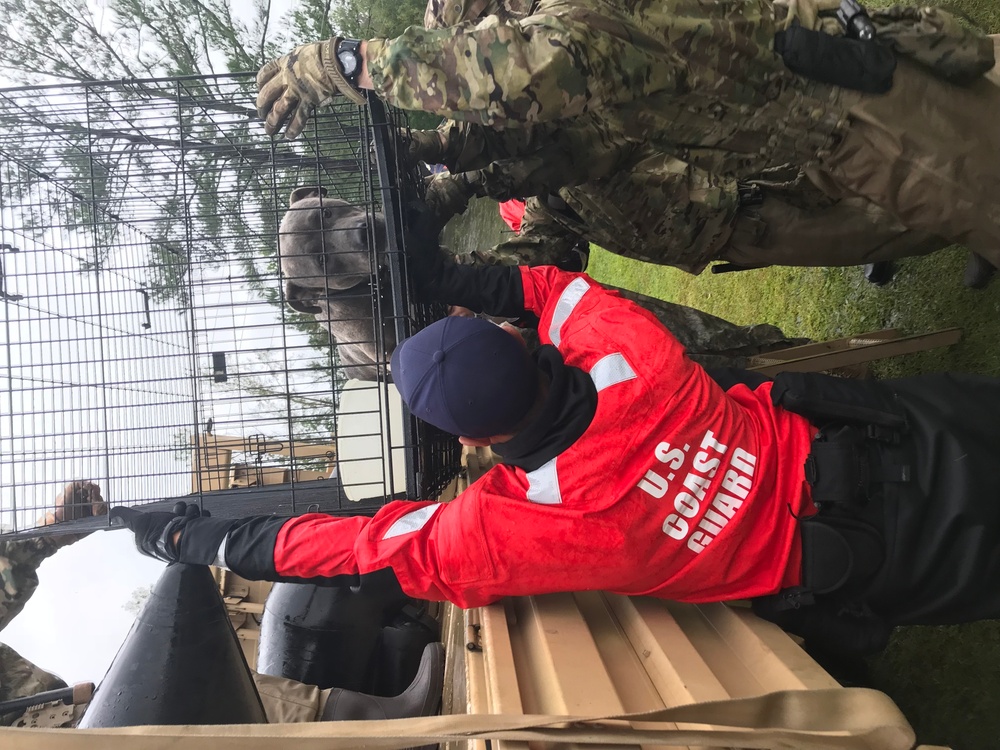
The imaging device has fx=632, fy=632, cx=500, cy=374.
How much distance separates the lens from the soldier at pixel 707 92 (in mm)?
1386

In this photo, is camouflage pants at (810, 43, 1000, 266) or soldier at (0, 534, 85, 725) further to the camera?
soldier at (0, 534, 85, 725)

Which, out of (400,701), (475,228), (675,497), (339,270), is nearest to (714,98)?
(675,497)

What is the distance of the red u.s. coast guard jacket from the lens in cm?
141

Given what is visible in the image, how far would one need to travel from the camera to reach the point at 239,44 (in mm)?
6988

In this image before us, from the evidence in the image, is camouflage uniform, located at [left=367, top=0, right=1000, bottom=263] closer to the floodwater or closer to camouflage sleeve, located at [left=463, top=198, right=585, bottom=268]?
camouflage sleeve, located at [left=463, top=198, right=585, bottom=268]

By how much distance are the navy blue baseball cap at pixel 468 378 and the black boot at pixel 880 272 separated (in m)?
2.05

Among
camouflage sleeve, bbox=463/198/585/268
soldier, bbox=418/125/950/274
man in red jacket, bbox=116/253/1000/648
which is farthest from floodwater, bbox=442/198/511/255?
man in red jacket, bbox=116/253/1000/648

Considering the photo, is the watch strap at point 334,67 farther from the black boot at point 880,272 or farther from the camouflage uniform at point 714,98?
the black boot at point 880,272

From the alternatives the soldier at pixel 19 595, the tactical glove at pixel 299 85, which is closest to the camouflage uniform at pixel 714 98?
the tactical glove at pixel 299 85

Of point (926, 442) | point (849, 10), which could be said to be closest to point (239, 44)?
point (849, 10)

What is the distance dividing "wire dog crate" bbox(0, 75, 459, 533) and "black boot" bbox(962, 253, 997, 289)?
77.3 inches

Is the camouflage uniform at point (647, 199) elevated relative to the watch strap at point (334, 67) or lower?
lower

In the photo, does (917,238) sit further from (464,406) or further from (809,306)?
(464,406)

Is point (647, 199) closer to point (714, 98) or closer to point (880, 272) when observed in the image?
point (714, 98)
